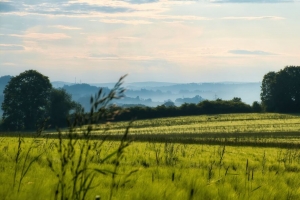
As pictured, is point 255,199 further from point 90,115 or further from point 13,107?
point 13,107

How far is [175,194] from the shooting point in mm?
6230

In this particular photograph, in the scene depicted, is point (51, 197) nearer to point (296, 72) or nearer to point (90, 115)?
point (90, 115)

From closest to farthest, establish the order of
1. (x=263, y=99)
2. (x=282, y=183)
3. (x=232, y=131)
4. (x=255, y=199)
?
(x=255, y=199)
(x=282, y=183)
(x=232, y=131)
(x=263, y=99)

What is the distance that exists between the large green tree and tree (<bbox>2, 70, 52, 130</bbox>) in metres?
43.4

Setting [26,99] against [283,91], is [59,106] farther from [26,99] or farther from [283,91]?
[283,91]

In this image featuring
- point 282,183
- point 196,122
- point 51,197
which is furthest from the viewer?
point 196,122

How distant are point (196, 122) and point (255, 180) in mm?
68857

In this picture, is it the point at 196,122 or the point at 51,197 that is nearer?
the point at 51,197

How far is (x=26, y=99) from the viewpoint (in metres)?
97.9

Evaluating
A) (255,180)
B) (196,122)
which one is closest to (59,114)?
(196,122)

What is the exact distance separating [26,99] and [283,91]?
49756mm

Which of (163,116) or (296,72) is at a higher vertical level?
(296,72)

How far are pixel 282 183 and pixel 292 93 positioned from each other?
317 ft

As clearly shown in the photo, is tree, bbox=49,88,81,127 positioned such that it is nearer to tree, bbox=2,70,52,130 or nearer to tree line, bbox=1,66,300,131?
tree line, bbox=1,66,300,131
